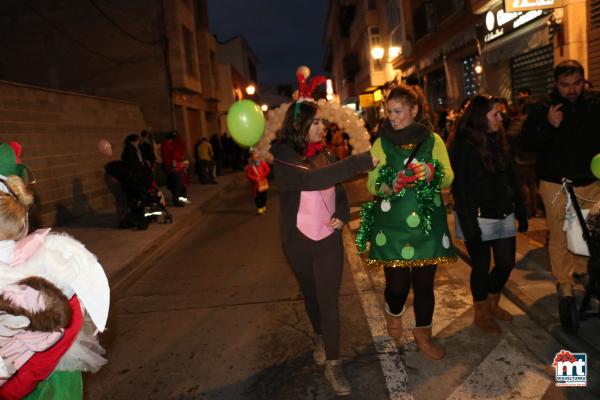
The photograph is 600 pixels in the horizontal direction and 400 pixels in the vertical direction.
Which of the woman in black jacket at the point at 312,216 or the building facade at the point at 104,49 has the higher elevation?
the building facade at the point at 104,49

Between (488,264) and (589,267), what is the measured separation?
2.37 ft

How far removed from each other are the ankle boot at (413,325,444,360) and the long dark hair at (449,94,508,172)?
4.29 ft

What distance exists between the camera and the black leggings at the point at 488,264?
13.0 feet

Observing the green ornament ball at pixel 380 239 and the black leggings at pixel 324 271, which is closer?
the black leggings at pixel 324 271

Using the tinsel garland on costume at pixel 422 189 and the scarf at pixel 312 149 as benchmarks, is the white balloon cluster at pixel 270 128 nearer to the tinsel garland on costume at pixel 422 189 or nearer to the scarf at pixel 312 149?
the scarf at pixel 312 149

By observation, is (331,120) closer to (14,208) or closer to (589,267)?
(589,267)

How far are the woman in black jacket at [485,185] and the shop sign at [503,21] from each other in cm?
759

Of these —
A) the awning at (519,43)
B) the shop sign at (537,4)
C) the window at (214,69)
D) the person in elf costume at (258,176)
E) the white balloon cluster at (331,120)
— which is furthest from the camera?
the window at (214,69)

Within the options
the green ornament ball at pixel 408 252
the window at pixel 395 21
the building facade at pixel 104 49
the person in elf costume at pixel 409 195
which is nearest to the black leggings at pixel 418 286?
the person in elf costume at pixel 409 195

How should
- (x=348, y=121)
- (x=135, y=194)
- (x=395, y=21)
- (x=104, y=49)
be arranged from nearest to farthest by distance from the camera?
1. (x=348, y=121)
2. (x=135, y=194)
3. (x=104, y=49)
4. (x=395, y=21)

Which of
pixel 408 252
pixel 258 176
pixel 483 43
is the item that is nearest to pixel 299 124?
pixel 408 252

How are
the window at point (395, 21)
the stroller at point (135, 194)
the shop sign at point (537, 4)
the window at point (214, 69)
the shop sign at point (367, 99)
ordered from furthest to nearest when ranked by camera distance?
the window at point (214, 69) → the window at point (395, 21) → the shop sign at point (367, 99) → the stroller at point (135, 194) → the shop sign at point (537, 4)

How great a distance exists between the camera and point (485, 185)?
3.87 m

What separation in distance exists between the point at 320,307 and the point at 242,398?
82cm
